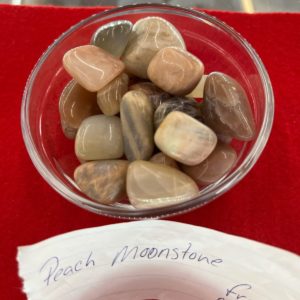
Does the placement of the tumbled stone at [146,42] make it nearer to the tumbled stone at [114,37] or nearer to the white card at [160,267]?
the tumbled stone at [114,37]

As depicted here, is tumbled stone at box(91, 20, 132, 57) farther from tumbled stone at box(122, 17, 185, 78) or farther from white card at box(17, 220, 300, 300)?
white card at box(17, 220, 300, 300)

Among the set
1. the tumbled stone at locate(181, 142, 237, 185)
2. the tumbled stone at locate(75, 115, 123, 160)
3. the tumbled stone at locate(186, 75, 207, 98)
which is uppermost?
the tumbled stone at locate(186, 75, 207, 98)

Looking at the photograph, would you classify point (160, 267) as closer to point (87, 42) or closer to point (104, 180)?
point (104, 180)

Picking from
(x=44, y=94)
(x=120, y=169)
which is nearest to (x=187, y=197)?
(x=120, y=169)

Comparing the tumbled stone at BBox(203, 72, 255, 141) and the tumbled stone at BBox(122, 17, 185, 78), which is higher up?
the tumbled stone at BBox(122, 17, 185, 78)

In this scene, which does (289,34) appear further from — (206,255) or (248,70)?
(206,255)

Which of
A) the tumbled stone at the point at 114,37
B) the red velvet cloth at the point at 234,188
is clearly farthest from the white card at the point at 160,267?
the tumbled stone at the point at 114,37

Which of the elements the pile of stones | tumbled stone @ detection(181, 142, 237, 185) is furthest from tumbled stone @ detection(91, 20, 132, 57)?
tumbled stone @ detection(181, 142, 237, 185)
